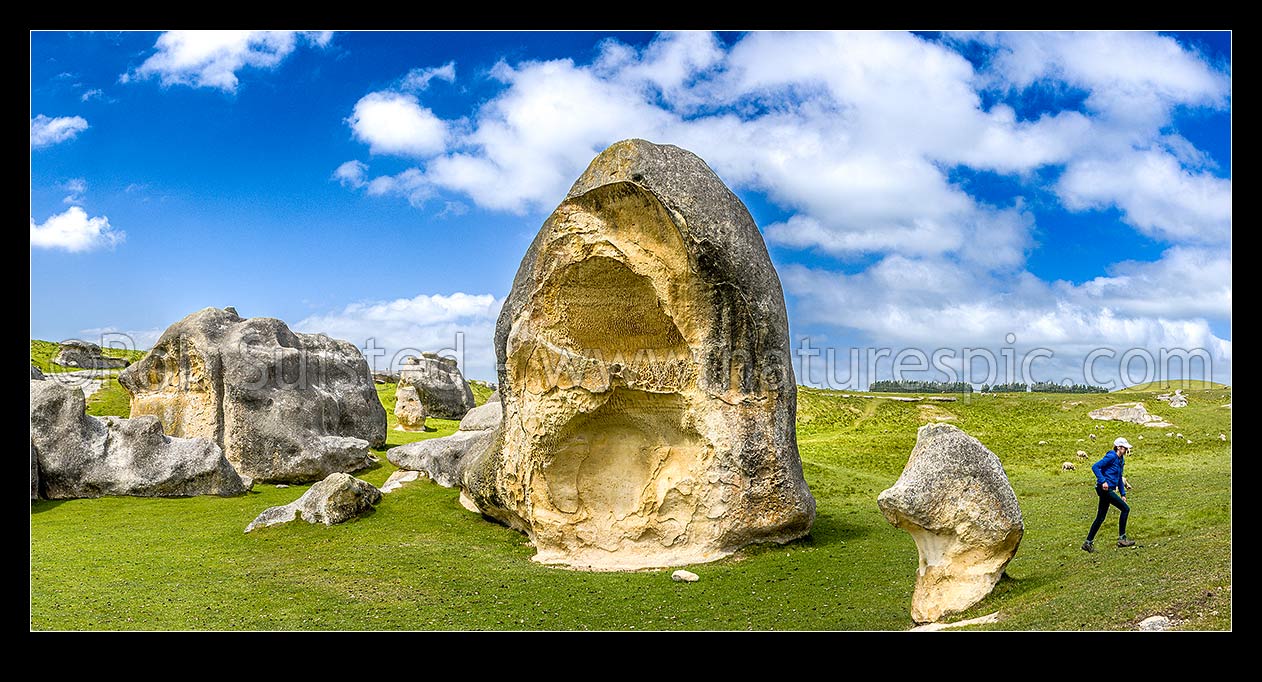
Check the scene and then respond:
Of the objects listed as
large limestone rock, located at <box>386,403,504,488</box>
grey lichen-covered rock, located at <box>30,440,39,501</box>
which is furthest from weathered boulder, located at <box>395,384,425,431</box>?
grey lichen-covered rock, located at <box>30,440,39,501</box>

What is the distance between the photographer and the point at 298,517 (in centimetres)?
2248

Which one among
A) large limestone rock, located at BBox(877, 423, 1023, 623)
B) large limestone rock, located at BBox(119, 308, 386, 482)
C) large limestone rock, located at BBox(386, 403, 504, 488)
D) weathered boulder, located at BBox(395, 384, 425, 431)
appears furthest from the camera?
weathered boulder, located at BBox(395, 384, 425, 431)

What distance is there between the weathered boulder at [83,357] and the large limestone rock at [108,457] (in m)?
27.4

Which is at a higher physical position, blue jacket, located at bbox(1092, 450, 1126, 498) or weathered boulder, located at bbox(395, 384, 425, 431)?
blue jacket, located at bbox(1092, 450, 1126, 498)

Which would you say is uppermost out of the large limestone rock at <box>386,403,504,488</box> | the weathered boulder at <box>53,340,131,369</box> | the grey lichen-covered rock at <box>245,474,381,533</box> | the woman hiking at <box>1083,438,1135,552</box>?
the weathered boulder at <box>53,340,131,369</box>

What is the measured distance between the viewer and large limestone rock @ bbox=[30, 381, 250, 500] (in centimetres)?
2541

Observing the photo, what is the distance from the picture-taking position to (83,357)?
51719 millimetres

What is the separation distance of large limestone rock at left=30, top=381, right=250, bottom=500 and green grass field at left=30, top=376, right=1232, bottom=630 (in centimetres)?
66

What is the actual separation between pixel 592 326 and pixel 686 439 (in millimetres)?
3406

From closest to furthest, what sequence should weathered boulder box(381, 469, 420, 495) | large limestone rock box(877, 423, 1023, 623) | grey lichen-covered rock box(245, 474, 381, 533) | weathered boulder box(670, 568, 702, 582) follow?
large limestone rock box(877, 423, 1023, 623) < weathered boulder box(670, 568, 702, 582) < grey lichen-covered rock box(245, 474, 381, 533) < weathered boulder box(381, 469, 420, 495)

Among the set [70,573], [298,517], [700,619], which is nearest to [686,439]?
[700,619]

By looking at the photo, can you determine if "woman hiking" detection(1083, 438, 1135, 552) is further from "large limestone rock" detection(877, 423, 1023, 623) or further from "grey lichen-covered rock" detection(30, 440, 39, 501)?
"grey lichen-covered rock" detection(30, 440, 39, 501)

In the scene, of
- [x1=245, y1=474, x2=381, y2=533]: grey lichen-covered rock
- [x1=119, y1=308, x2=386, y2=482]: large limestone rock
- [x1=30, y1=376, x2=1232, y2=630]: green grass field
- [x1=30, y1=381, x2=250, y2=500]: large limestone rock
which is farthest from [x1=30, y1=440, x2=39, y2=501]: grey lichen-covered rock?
[x1=245, y1=474, x2=381, y2=533]: grey lichen-covered rock

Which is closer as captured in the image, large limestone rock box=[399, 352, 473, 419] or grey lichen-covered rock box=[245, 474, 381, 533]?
grey lichen-covered rock box=[245, 474, 381, 533]
